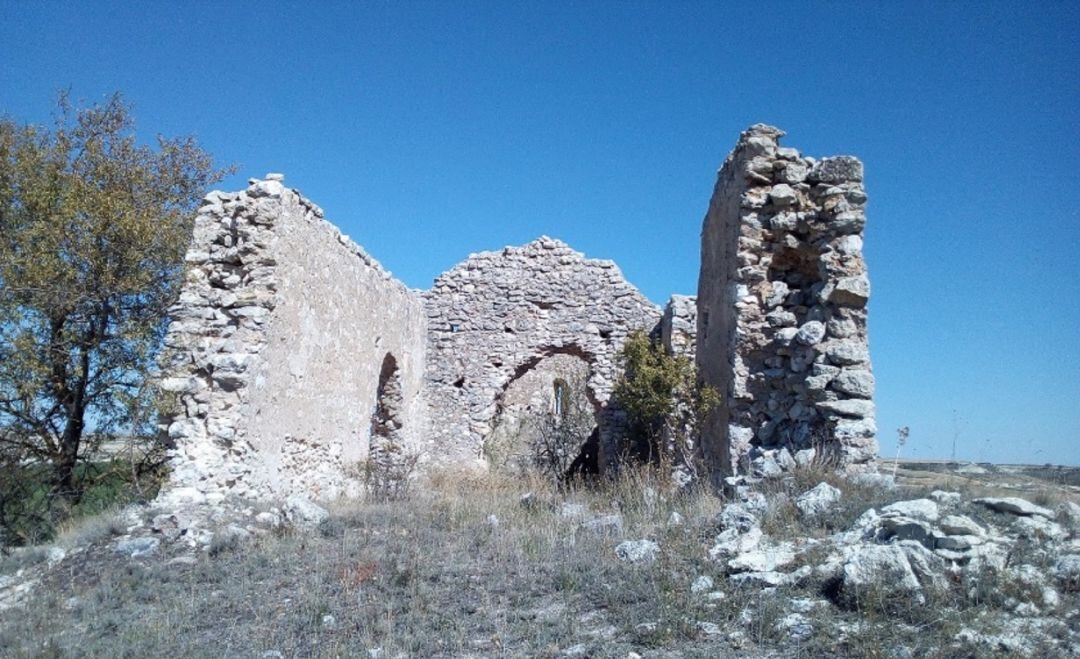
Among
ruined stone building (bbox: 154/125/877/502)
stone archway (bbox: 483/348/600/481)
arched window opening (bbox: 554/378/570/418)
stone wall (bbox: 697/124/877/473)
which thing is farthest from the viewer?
arched window opening (bbox: 554/378/570/418)

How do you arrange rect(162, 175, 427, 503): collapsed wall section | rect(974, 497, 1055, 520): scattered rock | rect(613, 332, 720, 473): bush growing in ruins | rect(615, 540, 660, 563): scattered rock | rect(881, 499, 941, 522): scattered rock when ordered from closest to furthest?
rect(881, 499, 941, 522): scattered rock < rect(974, 497, 1055, 520): scattered rock < rect(615, 540, 660, 563): scattered rock < rect(162, 175, 427, 503): collapsed wall section < rect(613, 332, 720, 473): bush growing in ruins

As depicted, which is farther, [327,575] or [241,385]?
[241,385]

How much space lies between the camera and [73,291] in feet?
31.2

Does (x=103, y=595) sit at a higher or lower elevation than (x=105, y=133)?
lower

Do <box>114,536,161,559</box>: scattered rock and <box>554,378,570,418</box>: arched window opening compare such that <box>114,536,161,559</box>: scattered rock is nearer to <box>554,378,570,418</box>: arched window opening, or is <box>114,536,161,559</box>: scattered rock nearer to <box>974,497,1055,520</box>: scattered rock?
<box>974,497,1055,520</box>: scattered rock

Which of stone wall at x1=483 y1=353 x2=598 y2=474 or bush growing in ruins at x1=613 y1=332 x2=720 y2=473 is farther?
stone wall at x1=483 y1=353 x2=598 y2=474

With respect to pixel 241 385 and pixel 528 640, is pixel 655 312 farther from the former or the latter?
pixel 528 640

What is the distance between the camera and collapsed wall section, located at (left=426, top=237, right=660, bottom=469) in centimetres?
1487

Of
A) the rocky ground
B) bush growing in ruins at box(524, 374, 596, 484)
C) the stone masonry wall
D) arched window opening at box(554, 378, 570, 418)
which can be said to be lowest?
the rocky ground

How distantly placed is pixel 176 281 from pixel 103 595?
594 cm

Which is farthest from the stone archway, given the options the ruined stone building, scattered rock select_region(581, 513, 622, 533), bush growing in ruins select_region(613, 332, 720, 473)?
scattered rock select_region(581, 513, 622, 533)

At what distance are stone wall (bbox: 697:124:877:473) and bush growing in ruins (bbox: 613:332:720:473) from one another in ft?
2.30

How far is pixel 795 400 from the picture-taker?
24.5ft

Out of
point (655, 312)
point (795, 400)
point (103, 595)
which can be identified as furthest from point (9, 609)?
point (655, 312)
